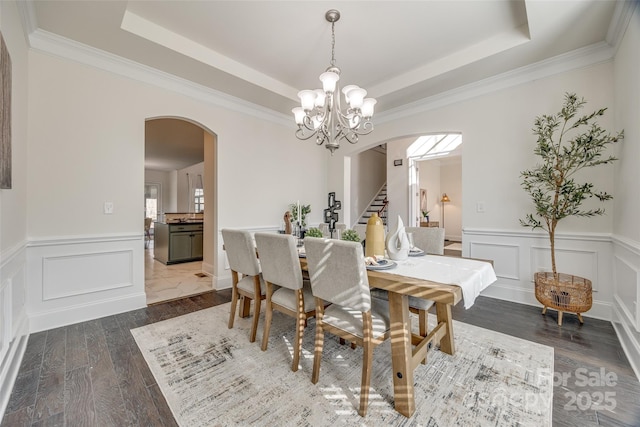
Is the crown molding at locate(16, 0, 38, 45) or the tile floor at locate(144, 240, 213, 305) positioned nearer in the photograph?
the crown molding at locate(16, 0, 38, 45)

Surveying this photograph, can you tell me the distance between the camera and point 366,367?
1.48 m

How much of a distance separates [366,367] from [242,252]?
1309 millimetres

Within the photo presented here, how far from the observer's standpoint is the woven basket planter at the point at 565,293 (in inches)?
95.9

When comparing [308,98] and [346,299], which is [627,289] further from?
[308,98]

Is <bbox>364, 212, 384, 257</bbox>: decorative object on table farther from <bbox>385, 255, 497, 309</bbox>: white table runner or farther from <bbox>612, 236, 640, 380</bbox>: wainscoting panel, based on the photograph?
<bbox>612, 236, 640, 380</bbox>: wainscoting panel

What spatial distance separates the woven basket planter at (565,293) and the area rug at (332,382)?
0.70 m

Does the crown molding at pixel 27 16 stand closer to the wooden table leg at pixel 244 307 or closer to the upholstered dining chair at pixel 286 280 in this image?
the upholstered dining chair at pixel 286 280

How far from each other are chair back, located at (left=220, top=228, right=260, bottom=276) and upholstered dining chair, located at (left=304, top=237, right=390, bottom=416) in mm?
690

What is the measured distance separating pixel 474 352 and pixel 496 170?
2272 millimetres

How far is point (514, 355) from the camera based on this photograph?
200 centimetres

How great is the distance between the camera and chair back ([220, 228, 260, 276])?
7.09 feet

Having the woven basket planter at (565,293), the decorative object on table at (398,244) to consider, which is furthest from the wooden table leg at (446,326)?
the woven basket planter at (565,293)

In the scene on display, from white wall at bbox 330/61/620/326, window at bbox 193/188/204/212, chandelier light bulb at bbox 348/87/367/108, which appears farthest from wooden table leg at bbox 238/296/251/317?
window at bbox 193/188/204/212

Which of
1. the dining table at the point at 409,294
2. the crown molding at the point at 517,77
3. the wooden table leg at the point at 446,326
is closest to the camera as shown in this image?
the dining table at the point at 409,294
